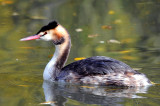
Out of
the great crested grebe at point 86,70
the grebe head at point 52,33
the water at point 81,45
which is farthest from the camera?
the grebe head at point 52,33

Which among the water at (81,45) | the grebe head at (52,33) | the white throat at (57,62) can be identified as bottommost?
the water at (81,45)

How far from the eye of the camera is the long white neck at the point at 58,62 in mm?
9198

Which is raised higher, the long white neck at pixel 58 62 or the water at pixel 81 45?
the long white neck at pixel 58 62

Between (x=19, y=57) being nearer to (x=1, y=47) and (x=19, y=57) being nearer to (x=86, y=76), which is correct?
(x=1, y=47)

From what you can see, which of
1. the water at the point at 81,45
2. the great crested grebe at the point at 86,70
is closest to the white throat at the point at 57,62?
the great crested grebe at the point at 86,70

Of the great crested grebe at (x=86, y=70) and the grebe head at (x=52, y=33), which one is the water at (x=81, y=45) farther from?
the grebe head at (x=52, y=33)

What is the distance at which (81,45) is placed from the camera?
1239 centimetres

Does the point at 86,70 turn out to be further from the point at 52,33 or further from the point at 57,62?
the point at 52,33

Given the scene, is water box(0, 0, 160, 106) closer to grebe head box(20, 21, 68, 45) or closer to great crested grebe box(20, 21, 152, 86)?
great crested grebe box(20, 21, 152, 86)

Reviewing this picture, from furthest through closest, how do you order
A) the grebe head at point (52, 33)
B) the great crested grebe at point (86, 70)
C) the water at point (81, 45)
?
1. the grebe head at point (52, 33)
2. the great crested grebe at point (86, 70)
3. the water at point (81, 45)

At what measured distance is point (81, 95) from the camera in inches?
311

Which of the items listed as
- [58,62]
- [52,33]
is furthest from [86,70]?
[52,33]

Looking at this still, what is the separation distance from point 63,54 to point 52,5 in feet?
29.7

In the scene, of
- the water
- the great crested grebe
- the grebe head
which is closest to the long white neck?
the great crested grebe
